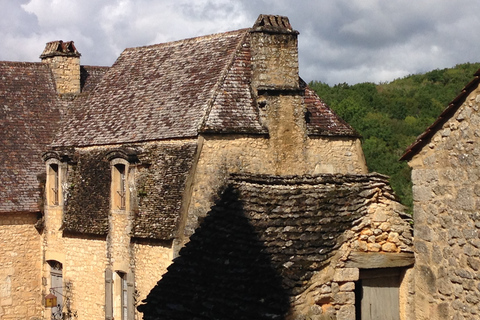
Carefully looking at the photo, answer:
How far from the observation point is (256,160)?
1561 centimetres

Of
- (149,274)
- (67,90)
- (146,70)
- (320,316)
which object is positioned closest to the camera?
(320,316)

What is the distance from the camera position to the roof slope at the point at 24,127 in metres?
19.9

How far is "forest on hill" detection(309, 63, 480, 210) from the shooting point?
35.9 m

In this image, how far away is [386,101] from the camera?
2203 inches

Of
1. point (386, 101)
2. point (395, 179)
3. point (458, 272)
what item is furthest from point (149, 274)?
point (386, 101)

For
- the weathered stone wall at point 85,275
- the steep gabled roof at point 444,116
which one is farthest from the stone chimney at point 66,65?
the steep gabled roof at point 444,116

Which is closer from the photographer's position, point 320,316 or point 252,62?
point 320,316

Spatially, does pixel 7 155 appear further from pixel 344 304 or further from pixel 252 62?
pixel 344 304

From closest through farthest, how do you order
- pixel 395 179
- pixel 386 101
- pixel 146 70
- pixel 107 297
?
pixel 107 297, pixel 146 70, pixel 395 179, pixel 386 101

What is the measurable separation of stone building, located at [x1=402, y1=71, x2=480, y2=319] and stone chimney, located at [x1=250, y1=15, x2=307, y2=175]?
8070 millimetres

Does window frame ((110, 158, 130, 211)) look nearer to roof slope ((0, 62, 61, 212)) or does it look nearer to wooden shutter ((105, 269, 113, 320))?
wooden shutter ((105, 269, 113, 320))

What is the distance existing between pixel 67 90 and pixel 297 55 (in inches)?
387

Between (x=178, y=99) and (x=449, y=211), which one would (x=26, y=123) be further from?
(x=449, y=211)

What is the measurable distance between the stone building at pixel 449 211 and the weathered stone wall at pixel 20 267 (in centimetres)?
1452
